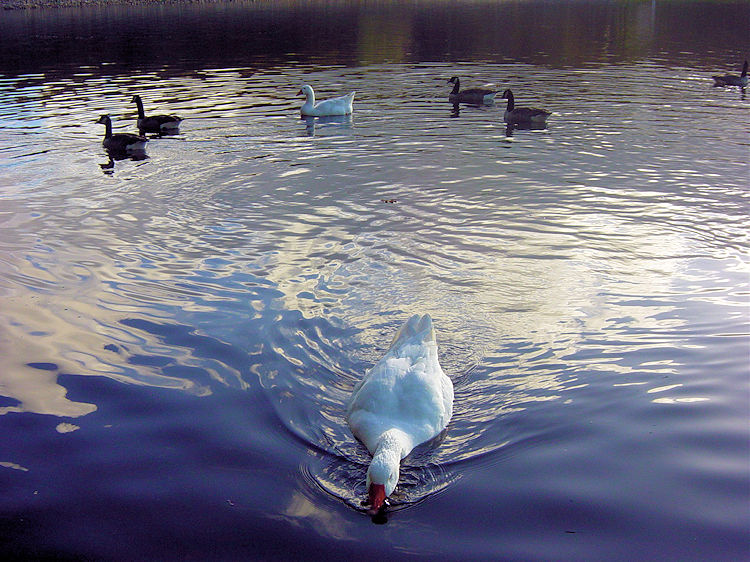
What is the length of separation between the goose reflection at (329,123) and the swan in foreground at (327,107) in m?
0.13

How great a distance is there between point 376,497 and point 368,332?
10.4 feet

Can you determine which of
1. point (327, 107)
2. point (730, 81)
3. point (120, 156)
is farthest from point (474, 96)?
point (120, 156)

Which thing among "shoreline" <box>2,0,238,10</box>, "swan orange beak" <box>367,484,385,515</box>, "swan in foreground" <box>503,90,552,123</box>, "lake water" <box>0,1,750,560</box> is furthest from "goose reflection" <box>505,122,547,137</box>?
"shoreline" <box>2,0,238,10</box>

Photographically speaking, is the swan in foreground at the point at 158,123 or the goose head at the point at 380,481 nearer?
the goose head at the point at 380,481

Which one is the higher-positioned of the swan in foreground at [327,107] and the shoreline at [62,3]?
the shoreline at [62,3]

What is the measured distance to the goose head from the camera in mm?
5625

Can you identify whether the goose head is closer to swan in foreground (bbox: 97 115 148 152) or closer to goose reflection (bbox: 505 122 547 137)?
swan in foreground (bbox: 97 115 148 152)

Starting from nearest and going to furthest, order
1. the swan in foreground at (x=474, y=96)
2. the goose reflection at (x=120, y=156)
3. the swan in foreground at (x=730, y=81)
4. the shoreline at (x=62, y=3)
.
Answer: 1. the goose reflection at (x=120, y=156)
2. the swan in foreground at (x=474, y=96)
3. the swan in foreground at (x=730, y=81)
4. the shoreline at (x=62, y=3)

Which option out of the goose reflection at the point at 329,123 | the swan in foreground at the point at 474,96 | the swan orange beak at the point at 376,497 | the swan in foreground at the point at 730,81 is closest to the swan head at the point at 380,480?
the swan orange beak at the point at 376,497

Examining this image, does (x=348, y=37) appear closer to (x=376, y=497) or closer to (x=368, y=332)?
(x=368, y=332)

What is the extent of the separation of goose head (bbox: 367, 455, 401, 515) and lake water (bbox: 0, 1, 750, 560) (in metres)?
0.17

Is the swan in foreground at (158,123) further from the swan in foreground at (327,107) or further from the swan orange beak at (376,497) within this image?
the swan orange beak at (376,497)

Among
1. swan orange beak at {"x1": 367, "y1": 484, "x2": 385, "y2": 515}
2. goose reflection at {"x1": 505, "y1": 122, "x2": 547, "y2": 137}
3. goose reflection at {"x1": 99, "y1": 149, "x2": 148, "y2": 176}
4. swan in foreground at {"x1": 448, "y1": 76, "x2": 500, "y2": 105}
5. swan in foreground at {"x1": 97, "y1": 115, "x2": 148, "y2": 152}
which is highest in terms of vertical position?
swan in foreground at {"x1": 448, "y1": 76, "x2": 500, "y2": 105}

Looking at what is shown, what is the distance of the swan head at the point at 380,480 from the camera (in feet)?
18.5
